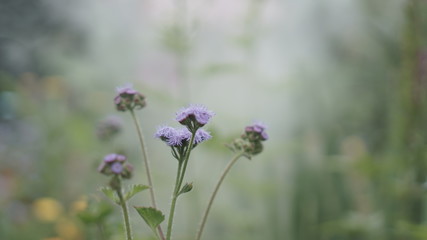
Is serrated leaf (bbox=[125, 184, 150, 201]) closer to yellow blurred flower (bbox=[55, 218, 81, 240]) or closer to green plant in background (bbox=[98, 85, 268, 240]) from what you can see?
green plant in background (bbox=[98, 85, 268, 240])

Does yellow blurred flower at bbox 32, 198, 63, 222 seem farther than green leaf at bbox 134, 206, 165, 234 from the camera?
Yes

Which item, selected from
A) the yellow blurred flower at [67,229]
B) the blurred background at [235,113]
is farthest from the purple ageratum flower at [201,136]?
the yellow blurred flower at [67,229]

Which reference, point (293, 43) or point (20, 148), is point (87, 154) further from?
point (293, 43)

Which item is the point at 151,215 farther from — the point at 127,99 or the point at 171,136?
the point at 127,99

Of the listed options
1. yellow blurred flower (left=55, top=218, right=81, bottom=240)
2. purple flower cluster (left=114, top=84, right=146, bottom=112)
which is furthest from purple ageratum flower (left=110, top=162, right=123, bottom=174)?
yellow blurred flower (left=55, top=218, right=81, bottom=240)

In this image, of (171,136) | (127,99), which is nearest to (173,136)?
(171,136)

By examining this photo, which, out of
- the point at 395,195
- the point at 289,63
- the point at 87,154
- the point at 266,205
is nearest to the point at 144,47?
the point at 289,63

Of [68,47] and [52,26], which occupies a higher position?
[52,26]
